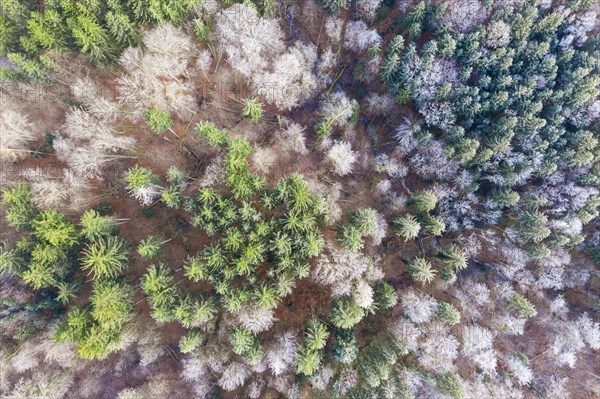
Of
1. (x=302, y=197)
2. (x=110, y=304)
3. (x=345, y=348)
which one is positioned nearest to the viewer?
(x=110, y=304)

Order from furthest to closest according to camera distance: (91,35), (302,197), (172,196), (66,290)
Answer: (172,196) → (91,35) → (66,290) → (302,197)

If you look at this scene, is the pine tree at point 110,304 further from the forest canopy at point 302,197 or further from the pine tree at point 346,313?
the pine tree at point 346,313

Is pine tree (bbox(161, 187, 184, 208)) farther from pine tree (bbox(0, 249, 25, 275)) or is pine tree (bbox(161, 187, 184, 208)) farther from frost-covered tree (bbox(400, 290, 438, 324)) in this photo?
frost-covered tree (bbox(400, 290, 438, 324))

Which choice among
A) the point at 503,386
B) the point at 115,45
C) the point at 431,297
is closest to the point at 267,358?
the point at 431,297

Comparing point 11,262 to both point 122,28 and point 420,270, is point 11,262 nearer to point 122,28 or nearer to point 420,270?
point 122,28

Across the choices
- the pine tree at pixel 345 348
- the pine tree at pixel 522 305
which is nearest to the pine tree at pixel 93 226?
the pine tree at pixel 345 348

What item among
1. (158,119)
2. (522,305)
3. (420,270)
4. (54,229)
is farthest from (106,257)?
(522,305)

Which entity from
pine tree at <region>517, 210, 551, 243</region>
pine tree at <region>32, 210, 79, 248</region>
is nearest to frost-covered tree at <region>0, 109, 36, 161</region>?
pine tree at <region>32, 210, 79, 248</region>

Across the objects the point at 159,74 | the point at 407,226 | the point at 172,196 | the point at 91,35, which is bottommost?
the point at 172,196
